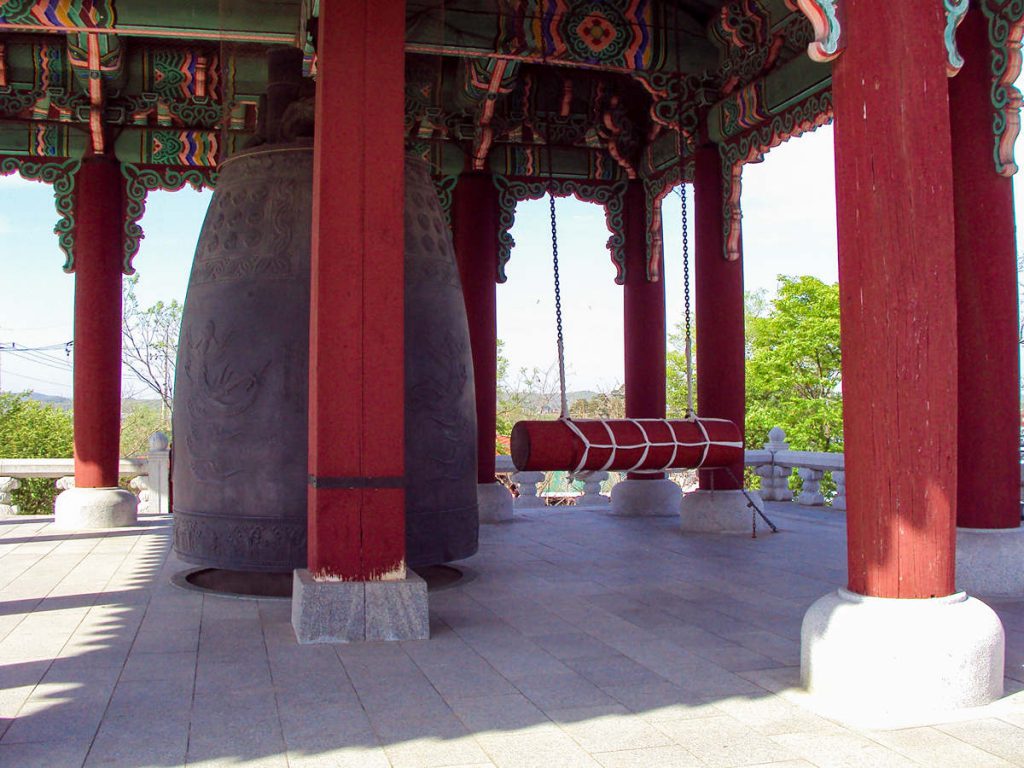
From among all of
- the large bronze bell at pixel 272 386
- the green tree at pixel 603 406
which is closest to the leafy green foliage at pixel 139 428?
the green tree at pixel 603 406

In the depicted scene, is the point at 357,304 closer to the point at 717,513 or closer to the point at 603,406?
the point at 717,513

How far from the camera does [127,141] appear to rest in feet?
29.7

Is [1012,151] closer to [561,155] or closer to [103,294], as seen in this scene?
[561,155]

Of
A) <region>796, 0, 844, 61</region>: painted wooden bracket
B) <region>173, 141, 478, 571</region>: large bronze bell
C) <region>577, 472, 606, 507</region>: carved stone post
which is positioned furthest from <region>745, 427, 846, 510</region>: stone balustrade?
<region>796, 0, 844, 61</region>: painted wooden bracket

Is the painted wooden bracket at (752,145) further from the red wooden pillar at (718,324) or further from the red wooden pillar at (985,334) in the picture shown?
the red wooden pillar at (985,334)

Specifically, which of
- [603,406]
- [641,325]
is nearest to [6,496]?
[641,325]

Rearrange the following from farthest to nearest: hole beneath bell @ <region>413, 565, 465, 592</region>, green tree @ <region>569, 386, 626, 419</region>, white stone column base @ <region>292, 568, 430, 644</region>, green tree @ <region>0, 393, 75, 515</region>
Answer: green tree @ <region>569, 386, 626, 419</region> → green tree @ <region>0, 393, 75, 515</region> → hole beneath bell @ <region>413, 565, 465, 592</region> → white stone column base @ <region>292, 568, 430, 644</region>

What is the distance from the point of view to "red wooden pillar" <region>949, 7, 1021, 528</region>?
5633mm

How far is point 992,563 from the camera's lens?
549 cm

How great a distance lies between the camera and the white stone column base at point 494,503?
9.34 meters

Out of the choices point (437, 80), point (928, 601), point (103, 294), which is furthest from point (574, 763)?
point (103, 294)

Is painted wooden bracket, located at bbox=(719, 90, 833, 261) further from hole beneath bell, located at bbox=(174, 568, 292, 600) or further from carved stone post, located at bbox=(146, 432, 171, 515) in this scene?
carved stone post, located at bbox=(146, 432, 171, 515)

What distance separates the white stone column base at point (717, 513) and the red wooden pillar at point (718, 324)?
0.10 metres

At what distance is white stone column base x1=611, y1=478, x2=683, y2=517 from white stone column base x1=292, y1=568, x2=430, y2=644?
5513mm
